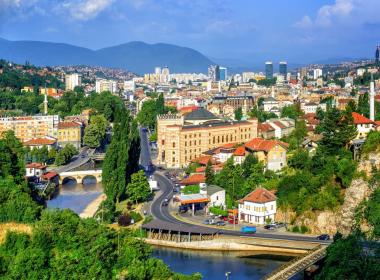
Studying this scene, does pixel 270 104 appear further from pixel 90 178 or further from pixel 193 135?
pixel 90 178

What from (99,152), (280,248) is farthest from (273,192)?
(99,152)

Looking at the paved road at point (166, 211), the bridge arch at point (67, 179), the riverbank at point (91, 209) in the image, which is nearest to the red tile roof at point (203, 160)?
the paved road at point (166, 211)

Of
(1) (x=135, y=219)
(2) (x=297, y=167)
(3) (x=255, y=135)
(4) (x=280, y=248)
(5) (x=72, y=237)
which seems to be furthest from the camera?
(3) (x=255, y=135)

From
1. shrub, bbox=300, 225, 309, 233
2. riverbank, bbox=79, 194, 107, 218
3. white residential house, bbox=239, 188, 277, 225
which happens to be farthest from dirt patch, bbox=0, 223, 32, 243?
shrub, bbox=300, 225, 309, 233

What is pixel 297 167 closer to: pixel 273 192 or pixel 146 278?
pixel 273 192

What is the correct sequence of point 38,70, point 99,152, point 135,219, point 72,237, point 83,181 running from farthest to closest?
1. point 38,70
2. point 99,152
3. point 83,181
4. point 135,219
5. point 72,237

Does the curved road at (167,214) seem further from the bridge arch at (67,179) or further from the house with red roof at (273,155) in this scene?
the bridge arch at (67,179)

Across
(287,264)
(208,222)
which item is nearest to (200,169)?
(208,222)
